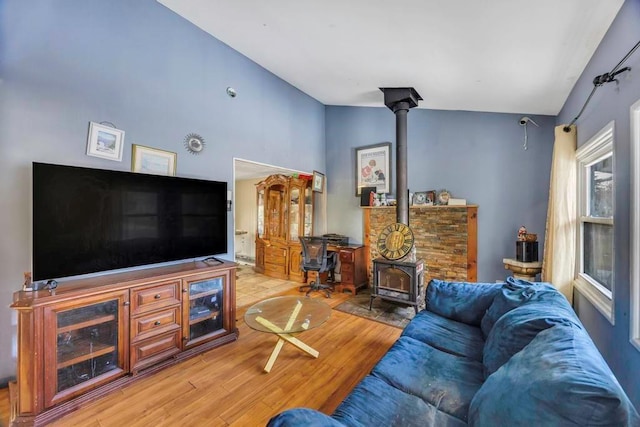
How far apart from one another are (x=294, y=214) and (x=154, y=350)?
3.36m

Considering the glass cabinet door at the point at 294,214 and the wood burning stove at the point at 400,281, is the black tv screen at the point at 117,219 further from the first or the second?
the glass cabinet door at the point at 294,214

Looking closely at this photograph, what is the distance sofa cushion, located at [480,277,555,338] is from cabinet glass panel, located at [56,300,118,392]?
2.80 meters

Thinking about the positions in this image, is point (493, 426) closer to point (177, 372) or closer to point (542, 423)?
point (542, 423)

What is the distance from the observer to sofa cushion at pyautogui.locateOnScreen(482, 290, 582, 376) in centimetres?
131

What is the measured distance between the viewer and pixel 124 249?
223cm

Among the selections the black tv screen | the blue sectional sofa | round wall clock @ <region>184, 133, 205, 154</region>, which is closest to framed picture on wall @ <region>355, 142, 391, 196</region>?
the blue sectional sofa

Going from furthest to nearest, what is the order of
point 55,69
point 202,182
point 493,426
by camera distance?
1. point 202,182
2. point 55,69
3. point 493,426

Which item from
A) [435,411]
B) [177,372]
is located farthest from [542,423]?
[177,372]

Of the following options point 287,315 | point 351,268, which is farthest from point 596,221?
point 351,268

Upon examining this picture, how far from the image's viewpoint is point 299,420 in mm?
870

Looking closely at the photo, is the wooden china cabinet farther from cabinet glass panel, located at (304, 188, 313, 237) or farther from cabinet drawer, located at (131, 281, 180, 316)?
cabinet drawer, located at (131, 281, 180, 316)

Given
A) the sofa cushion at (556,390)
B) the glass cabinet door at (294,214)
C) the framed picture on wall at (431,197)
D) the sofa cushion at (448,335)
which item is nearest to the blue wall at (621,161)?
the sofa cushion at (448,335)

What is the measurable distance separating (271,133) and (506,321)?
3.51 meters

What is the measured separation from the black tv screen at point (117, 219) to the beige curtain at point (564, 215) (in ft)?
11.4
